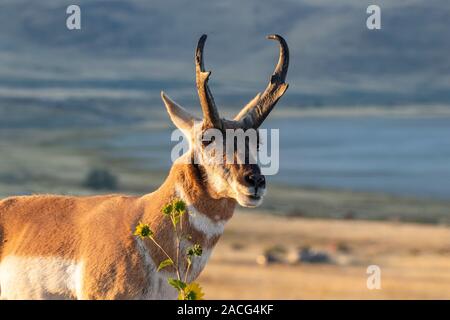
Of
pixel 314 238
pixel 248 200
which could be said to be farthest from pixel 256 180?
pixel 314 238

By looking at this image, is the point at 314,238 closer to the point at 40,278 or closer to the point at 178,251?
the point at 40,278

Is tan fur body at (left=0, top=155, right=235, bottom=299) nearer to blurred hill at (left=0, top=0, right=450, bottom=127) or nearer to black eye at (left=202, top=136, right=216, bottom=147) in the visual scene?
black eye at (left=202, top=136, right=216, bottom=147)

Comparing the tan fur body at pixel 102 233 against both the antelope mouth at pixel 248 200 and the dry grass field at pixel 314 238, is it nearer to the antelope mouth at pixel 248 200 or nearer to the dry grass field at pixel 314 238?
the antelope mouth at pixel 248 200

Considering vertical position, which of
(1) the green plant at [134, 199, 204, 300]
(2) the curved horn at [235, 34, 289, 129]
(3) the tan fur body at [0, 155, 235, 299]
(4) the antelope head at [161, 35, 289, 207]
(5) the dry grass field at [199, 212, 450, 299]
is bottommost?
(1) the green plant at [134, 199, 204, 300]

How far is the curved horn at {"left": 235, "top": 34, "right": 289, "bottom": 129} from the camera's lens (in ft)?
38.5

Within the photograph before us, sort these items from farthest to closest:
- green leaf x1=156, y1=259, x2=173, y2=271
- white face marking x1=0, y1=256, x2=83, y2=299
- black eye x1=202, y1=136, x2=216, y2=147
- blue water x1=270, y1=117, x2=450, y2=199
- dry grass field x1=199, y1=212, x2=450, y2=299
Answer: blue water x1=270, y1=117, x2=450, y2=199, dry grass field x1=199, y1=212, x2=450, y2=299, black eye x1=202, y1=136, x2=216, y2=147, white face marking x1=0, y1=256, x2=83, y2=299, green leaf x1=156, y1=259, x2=173, y2=271

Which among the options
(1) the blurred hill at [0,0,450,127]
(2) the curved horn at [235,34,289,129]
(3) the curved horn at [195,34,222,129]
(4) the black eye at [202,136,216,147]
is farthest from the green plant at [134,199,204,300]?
(1) the blurred hill at [0,0,450,127]

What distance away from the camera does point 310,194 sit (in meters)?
70.8

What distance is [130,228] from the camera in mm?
11461

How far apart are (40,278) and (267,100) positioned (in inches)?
85.9

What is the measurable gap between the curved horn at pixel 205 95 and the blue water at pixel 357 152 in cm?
6230

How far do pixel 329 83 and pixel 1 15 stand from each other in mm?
36361
